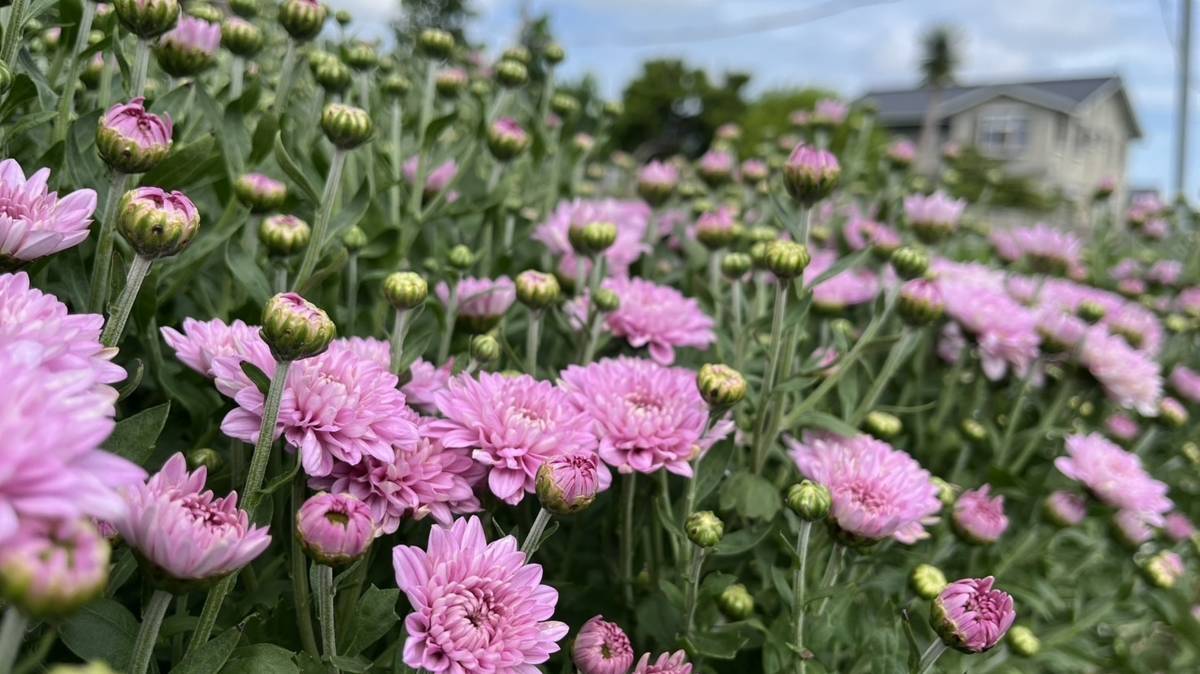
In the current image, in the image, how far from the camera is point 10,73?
121cm

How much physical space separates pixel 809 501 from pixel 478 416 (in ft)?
Result: 1.57

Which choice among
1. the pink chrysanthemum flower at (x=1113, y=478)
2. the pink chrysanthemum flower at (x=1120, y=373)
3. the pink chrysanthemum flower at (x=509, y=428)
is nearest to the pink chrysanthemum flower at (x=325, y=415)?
the pink chrysanthemum flower at (x=509, y=428)

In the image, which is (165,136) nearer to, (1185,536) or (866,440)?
(866,440)

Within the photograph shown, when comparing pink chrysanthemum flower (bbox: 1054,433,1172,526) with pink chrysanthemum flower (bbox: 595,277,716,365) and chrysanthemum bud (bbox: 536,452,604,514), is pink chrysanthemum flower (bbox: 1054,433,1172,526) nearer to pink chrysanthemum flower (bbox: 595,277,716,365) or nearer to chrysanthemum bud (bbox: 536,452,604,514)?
pink chrysanthemum flower (bbox: 595,277,716,365)

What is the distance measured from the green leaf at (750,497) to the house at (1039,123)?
1223 inches

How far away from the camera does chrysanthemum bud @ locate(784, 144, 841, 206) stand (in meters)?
1.48

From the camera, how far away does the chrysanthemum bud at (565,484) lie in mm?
985

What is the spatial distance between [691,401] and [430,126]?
0.86 meters

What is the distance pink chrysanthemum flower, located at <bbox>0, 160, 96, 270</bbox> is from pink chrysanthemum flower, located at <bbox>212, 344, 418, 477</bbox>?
214 millimetres

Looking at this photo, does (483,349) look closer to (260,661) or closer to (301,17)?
(260,661)

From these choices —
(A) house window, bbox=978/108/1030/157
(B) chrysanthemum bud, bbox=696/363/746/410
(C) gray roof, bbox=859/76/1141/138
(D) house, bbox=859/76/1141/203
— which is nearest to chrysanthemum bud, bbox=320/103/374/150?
(B) chrysanthemum bud, bbox=696/363/746/410

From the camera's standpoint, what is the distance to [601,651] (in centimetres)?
104

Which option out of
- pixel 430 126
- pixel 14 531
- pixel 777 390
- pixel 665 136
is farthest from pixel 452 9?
pixel 665 136

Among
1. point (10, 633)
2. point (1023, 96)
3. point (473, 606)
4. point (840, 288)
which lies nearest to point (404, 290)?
point (473, 606)
